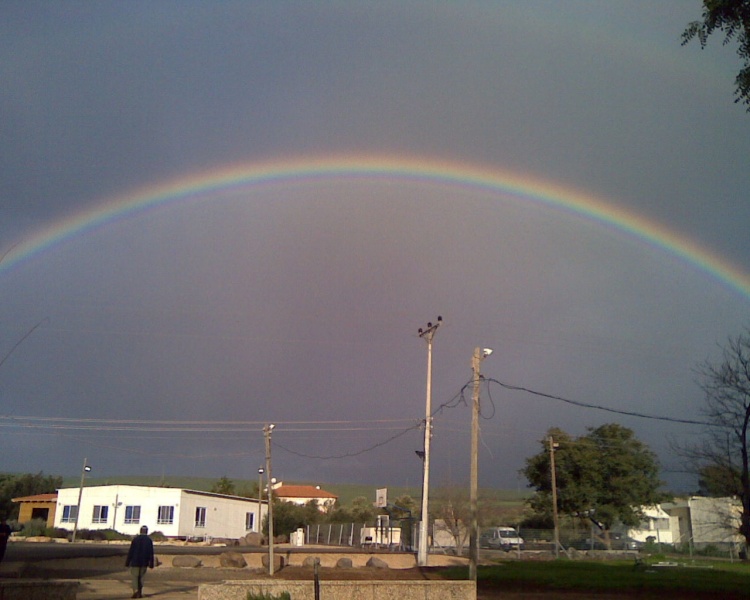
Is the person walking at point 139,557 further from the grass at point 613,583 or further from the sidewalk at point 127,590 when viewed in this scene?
the grass at point 613,583

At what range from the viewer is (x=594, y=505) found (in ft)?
203

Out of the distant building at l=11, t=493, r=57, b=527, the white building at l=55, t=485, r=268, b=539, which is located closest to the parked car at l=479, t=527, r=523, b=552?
the white building at l=55, t=485, r=268, b=539

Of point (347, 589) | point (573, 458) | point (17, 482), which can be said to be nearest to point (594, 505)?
point (573, 458)

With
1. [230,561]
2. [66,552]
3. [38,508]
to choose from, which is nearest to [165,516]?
[38,508]

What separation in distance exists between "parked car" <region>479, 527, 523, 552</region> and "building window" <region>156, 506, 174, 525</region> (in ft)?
86.7

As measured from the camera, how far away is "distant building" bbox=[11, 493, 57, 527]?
238ft

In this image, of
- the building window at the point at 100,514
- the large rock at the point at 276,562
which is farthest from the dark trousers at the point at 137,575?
the building window at the point at 100,514

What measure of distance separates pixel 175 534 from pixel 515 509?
151 ft

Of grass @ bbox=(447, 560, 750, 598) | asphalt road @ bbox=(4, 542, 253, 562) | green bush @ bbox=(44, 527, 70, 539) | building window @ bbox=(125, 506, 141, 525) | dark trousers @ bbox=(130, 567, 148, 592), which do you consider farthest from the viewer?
building window @ bbox=(125, 506, 141, 525)

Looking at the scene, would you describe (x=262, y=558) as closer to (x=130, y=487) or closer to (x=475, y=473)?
(x=475, y=473)

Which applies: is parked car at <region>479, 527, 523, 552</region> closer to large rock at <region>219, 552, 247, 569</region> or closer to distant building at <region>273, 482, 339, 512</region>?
large rock at <region>219, 552, 247, 569</region>

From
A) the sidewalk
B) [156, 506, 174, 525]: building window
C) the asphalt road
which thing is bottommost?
the sidewalk

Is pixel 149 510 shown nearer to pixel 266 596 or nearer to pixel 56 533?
pixel 56 533

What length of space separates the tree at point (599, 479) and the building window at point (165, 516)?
30.7 m
